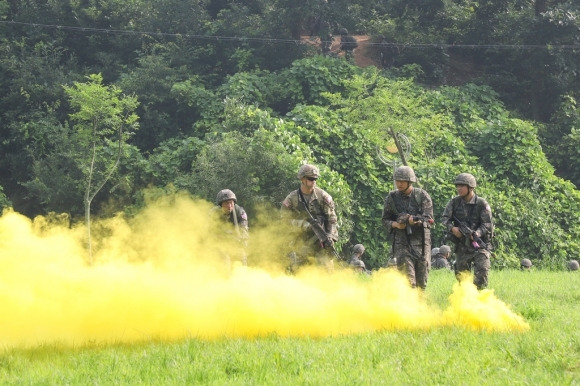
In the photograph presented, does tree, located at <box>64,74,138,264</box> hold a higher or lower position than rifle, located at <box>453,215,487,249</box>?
higher

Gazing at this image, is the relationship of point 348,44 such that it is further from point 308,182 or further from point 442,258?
point 308,182

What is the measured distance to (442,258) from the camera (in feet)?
71.3

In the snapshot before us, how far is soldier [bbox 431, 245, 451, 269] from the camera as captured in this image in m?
21.5

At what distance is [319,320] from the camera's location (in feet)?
31.3

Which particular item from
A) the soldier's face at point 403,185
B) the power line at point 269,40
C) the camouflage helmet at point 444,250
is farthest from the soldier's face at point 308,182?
the power line at point 269,40

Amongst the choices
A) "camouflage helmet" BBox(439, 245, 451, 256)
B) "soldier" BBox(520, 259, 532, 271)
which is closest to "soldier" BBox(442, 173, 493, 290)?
"camouflage helmet" BBox(439, 245, 451, 256)

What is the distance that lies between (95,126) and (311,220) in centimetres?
1202

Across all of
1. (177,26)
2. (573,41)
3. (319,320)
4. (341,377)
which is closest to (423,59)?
(573,41)

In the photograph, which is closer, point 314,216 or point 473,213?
point 314,216

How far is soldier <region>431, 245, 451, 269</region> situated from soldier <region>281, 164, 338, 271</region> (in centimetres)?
1016

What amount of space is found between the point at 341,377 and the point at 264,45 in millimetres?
26742

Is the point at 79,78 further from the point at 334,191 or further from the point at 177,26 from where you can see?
the point at 334,191

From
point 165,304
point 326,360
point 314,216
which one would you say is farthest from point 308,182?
point 326,360

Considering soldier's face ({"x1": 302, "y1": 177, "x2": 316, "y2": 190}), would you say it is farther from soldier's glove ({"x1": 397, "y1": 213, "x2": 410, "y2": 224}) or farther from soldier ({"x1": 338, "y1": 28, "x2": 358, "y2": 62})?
soldier ({"x1": 338, "y1": 28, "x2": 358, "y2": 62})
